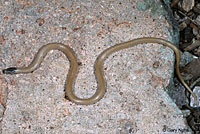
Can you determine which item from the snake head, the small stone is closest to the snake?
the snake head

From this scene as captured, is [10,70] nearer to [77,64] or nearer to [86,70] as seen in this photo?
[77,64]

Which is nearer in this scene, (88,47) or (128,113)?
(128,113)

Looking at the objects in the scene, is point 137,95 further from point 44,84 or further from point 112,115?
point 44,84

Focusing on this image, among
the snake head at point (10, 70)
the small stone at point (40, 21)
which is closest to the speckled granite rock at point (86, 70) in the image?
the small stone at point (40, 21)

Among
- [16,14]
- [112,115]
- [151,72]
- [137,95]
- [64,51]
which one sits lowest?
[112,115]

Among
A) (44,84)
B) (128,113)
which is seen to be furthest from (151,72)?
(44,84)

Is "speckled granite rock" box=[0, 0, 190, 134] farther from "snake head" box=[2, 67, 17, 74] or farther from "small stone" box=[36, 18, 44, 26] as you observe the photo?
"snake head" box=[2, 67, 17, 74]
